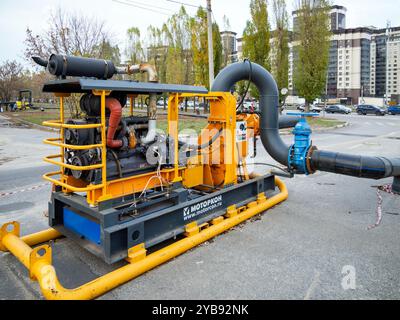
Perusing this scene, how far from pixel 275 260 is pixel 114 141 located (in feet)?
7.91

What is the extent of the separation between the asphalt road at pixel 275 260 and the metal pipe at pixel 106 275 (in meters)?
0.09

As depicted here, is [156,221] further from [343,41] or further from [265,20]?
[343,41]

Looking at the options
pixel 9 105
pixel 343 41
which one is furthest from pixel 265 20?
pixel 343 41

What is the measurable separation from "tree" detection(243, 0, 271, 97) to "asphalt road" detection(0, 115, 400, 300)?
21760 millimetres

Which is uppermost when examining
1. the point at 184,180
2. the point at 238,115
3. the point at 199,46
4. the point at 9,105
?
the point at 199,46

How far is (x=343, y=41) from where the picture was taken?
88500 mm

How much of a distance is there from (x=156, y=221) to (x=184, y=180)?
4.20 feet

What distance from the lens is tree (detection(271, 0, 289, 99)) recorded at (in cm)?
2789

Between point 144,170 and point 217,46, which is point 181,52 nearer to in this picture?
point 217,46

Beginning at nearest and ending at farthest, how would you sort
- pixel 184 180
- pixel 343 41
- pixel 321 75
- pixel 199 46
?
pixel 184 180, pixel 321 75, pixel 199 46, pixel 343 41

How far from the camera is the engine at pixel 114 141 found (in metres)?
4.15

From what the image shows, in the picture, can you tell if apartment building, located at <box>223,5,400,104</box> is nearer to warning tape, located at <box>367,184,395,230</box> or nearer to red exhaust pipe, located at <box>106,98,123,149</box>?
warning tape, located at <box>367,184,395,230</box>

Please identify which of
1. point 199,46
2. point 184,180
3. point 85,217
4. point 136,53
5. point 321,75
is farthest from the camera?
point 136,53

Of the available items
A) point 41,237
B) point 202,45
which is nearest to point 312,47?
point 202,45
